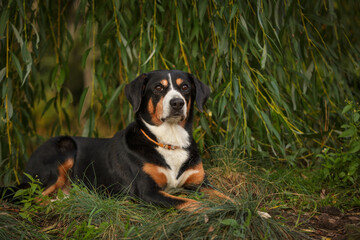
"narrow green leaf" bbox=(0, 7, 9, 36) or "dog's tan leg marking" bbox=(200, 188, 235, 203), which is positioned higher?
"narrow green leaf" bbox=(0, 7, 9, 36)

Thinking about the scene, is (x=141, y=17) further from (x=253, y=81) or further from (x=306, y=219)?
(x=306, y=219)

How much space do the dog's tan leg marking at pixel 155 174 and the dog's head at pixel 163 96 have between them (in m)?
0.36

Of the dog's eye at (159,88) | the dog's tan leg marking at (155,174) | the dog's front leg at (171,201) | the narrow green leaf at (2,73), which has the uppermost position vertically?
the narrow green leaf at (2,73)

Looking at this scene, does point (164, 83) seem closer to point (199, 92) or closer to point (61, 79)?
point (199, 92)

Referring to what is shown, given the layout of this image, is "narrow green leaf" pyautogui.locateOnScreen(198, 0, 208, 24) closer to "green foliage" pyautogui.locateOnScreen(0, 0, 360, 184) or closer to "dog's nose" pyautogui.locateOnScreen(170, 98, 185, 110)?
"green foliage" pyautogui.locateOnScreen(0, 0, 360, 184)

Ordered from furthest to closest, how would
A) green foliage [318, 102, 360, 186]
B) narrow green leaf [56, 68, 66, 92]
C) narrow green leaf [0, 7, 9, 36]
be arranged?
1. narrow green leaf [56, 68, 66, 92]
2. narrow green leaf [0, 7, 9, 36]
3. green foliage [318, 102, 360, 186]

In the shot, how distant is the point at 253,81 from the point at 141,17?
1245 mm

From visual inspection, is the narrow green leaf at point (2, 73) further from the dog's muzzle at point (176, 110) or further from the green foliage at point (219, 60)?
the dog's muzzle at point (176, 110)

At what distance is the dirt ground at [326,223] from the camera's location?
2.84 m

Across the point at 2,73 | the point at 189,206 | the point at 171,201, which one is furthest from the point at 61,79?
the point at 189,206

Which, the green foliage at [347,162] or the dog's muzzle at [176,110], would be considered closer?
the dog's muzzle at [176,110]

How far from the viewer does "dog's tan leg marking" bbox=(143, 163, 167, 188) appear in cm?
344

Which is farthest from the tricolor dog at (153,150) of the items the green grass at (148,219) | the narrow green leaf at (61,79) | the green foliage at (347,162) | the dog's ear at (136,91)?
the green foliage at (347,162)

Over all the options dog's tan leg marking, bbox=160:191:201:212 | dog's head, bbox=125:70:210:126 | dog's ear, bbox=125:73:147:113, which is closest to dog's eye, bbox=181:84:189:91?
dog's head, bbox=125:70:210:126
